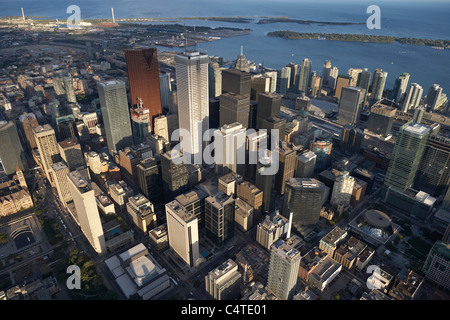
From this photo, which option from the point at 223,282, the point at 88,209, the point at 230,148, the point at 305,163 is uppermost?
the point at 230,148

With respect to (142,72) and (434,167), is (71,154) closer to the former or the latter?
(142,72)

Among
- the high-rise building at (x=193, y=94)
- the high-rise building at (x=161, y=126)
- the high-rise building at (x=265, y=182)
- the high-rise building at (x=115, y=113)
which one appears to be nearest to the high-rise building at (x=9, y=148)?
the high-rise building at (x=115, y=113)

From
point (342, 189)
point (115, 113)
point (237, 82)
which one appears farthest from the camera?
point (237, 82)

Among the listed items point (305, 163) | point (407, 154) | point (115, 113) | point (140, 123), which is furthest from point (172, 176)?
point (407, 154)

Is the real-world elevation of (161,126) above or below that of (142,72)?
below

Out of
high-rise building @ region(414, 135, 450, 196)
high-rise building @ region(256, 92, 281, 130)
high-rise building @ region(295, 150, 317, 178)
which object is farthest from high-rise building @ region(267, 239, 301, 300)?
high-rise building @ region(256, 92, 281, 130)

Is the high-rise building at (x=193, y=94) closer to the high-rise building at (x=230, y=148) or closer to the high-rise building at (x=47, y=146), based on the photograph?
the high-rise building at (x=230, y=148)

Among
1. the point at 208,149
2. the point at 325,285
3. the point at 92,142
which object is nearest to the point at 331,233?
the point at 325,285
